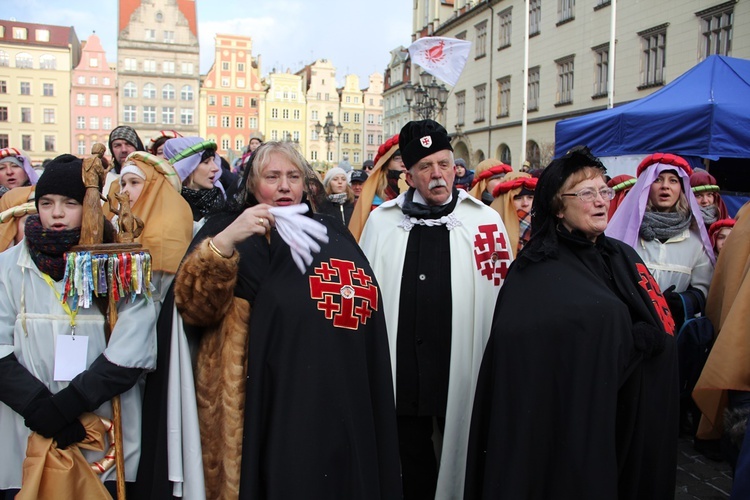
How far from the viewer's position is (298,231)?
223 centimetres

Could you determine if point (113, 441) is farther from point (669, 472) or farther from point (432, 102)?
point (432, 102)

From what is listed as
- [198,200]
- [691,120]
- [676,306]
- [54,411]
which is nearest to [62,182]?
[54,411]

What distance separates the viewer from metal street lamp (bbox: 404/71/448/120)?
40.2ft

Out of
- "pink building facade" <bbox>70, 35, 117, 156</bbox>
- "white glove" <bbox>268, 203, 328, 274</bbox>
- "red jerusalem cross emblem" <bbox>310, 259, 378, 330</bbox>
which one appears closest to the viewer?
"white glove" <bbox>268, 203, 328, 274</bbox>

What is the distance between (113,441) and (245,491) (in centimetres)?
71

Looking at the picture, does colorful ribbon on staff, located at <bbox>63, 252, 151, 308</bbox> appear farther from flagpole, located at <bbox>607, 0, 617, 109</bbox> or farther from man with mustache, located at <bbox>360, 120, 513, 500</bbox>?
flagpole, located at <bbox>607, 0, 617, 109</bbox>

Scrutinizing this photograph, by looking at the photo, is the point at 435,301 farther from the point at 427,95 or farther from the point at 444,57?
the point at 427,95

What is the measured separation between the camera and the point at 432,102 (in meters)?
12.8

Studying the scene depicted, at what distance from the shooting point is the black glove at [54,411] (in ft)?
8.06

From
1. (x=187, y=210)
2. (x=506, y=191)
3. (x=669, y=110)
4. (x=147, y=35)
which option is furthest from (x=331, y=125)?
(x=147, y=35)

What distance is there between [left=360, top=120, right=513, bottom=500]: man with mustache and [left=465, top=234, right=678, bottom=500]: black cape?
0.36 metres

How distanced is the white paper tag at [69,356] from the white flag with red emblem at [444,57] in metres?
5.01

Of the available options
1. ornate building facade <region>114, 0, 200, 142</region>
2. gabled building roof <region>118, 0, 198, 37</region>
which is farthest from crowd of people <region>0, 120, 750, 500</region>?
gabled building roof <region>118, 0, 198, 37</region>

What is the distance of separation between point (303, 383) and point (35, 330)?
1226 millimetres
